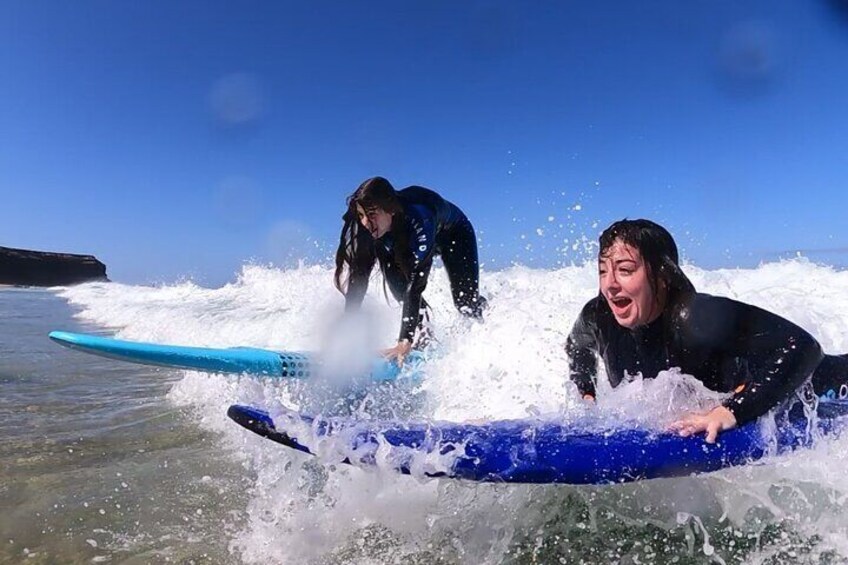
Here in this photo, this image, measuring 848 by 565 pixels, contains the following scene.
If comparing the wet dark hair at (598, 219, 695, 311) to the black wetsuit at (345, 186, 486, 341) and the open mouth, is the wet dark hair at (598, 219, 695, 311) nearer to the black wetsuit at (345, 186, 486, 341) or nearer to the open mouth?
the open mouth

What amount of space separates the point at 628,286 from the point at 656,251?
17 centimetres

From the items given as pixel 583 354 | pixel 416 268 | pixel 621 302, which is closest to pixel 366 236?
pixel 416 268

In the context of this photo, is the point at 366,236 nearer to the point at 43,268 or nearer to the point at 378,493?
the point at 378,493

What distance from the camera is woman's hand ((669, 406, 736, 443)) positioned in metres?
2.53

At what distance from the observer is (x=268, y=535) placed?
9.09ft

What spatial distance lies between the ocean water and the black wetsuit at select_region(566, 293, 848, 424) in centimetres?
11

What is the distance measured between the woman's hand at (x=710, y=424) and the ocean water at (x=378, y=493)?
12 centimetres

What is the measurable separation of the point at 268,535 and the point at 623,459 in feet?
4.79

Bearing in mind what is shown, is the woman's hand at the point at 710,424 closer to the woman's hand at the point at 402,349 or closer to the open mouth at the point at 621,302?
the open mouth at the point at 621,302

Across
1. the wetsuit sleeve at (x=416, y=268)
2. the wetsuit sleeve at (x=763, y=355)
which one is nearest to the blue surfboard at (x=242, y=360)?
the wetsuit sleeve at (x=416, y=268)

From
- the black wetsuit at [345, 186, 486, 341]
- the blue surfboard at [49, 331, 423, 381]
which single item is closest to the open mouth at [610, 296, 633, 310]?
the black wetsuit at [345, 186, 486, 341]

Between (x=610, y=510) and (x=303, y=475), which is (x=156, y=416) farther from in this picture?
(x=610, y=510)

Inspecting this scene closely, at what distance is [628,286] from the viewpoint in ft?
8.58

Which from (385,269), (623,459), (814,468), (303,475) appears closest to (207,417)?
(385,269)
